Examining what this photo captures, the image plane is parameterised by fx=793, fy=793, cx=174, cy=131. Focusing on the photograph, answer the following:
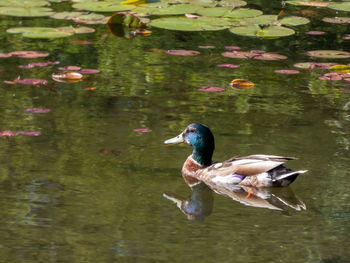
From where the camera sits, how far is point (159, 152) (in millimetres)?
7277

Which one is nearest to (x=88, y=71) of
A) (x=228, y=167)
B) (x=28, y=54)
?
(x=28, y=54)

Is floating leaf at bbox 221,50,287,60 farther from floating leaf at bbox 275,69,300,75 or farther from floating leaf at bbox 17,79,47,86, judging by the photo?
floating leaf at bbox 17,79,47,86

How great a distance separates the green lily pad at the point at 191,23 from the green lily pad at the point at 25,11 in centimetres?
161

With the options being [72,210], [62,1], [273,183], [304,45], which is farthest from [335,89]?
[62,1]

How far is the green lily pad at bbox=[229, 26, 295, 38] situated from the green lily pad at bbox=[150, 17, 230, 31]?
8.9 inches

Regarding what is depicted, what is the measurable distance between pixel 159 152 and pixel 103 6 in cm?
522

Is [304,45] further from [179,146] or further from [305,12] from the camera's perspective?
[179,146]

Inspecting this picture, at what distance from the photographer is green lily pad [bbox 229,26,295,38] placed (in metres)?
10.6

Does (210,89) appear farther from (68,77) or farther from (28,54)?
(28,54)

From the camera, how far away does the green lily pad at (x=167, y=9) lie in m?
11.5

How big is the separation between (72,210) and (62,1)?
7386mm

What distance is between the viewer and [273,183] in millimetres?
6820

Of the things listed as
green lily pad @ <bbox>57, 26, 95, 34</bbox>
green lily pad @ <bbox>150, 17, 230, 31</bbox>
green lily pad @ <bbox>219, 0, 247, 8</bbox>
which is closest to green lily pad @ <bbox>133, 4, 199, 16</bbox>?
green lily pad @ <bbox>150, 17, 230, 31</bbox>

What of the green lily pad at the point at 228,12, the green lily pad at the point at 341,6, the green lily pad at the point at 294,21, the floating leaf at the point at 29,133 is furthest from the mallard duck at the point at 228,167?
the green lily pad at the point at 341,6
